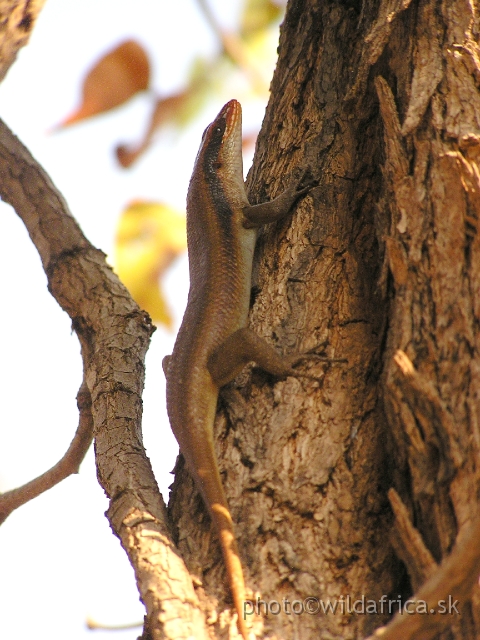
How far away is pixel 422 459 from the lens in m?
2.67

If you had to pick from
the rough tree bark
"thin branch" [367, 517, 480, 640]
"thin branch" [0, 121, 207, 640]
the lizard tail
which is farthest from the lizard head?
"thin branch" [367, 517, 480, 640]

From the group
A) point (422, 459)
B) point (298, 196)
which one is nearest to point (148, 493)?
point (422, 459)

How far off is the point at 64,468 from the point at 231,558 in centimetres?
162

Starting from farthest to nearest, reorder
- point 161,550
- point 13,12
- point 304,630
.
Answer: point 13,12
point 161,550
point 304,630

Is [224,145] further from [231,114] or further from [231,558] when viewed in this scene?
[231,558]

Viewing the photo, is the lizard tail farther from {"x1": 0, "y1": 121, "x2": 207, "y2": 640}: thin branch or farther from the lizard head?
the lizard head

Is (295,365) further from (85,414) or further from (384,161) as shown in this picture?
(85,414)

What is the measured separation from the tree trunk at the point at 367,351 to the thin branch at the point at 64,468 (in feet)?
2.94

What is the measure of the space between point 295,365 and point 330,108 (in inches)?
71.5

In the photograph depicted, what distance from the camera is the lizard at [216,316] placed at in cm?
315

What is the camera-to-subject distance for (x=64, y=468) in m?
4.04

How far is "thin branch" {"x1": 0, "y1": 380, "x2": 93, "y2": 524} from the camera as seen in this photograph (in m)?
3.97

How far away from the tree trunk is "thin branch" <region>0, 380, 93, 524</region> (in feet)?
2.94

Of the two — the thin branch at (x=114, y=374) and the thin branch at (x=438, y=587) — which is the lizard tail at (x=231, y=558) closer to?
the thin branch at (x=114, y=374)
